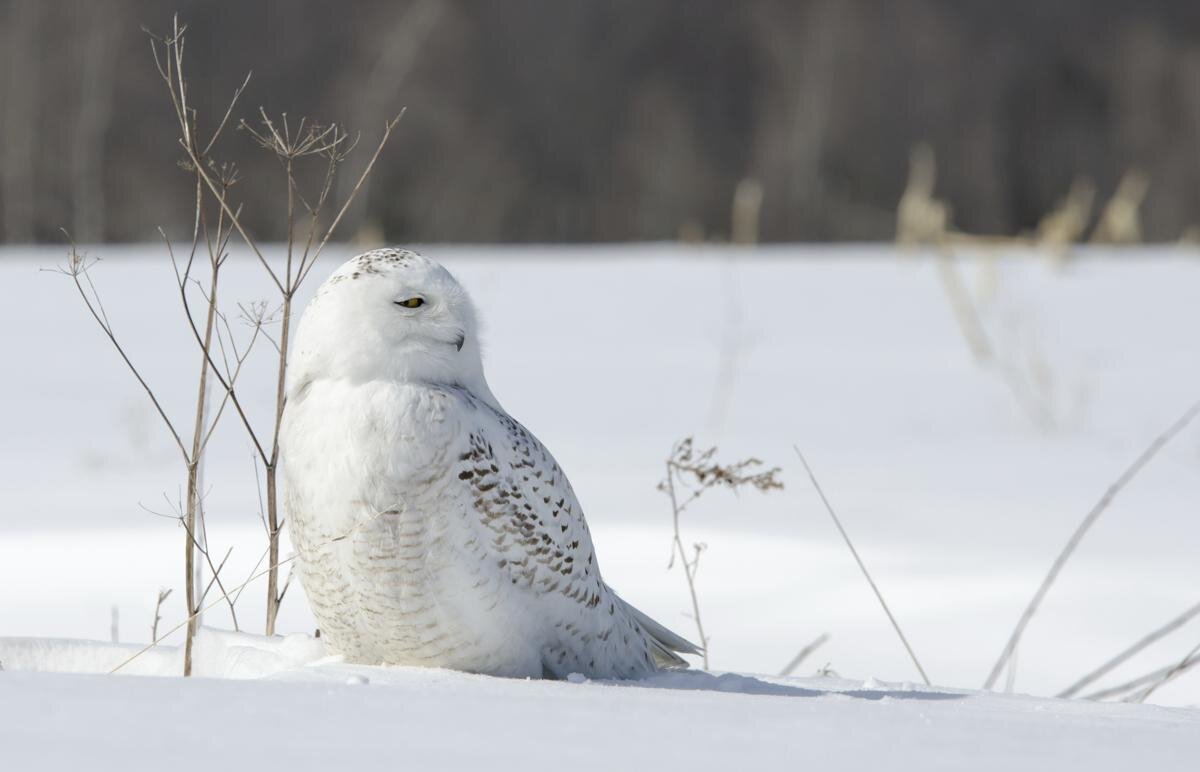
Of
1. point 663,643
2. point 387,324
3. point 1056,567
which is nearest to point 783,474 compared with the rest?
point 1056,567

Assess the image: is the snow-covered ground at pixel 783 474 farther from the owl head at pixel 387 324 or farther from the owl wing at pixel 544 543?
the owl head at pixel 387 324

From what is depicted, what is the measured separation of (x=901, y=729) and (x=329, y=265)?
7.76 m

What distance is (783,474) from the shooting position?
529cm

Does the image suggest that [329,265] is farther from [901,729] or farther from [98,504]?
[901,729]

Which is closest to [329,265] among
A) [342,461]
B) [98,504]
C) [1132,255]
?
[98,504]

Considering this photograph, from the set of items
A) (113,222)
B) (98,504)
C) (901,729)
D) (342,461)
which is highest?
(113,222)

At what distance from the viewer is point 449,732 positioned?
1.46 meters

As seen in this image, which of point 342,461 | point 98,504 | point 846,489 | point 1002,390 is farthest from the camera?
point 1002,390

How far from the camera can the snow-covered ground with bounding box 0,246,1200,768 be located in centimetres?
173

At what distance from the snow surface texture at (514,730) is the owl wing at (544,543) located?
0.22 meters

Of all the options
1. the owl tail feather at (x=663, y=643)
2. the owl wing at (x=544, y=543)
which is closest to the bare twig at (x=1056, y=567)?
the owl tail feather at (x=663, y=643)

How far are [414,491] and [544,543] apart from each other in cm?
23

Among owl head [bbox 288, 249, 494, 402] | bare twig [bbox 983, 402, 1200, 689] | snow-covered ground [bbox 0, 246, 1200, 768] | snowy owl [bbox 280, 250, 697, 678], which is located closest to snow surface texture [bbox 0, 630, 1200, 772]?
snow-covered ground [bbox 0, 246, 1200, 768]

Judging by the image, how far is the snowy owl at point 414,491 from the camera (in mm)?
1900
